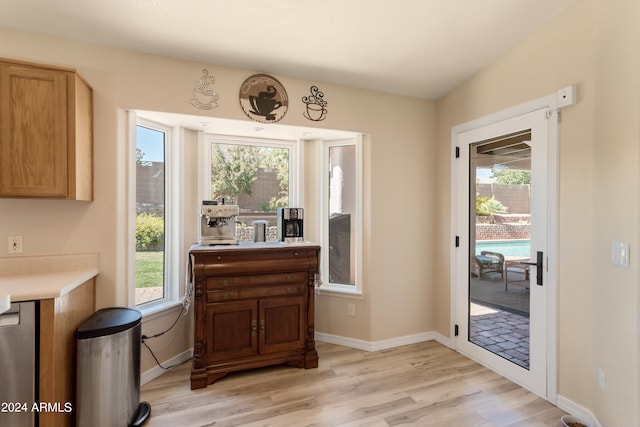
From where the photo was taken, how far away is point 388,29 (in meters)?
2.27

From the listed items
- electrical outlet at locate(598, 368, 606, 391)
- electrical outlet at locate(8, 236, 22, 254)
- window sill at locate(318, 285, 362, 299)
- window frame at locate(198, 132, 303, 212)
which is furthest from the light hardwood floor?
window frame at locate(198, 132, 303, 212)

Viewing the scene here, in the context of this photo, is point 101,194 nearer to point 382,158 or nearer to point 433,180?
point 382,158

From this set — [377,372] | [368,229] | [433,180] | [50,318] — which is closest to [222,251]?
[50,318]

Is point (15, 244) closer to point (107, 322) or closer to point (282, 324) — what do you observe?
point (107, 322)

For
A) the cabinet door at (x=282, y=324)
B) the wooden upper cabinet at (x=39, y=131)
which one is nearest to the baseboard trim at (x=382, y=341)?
the cabinet door at (x=282, y=324)

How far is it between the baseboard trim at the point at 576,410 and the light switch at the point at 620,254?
3.38ft

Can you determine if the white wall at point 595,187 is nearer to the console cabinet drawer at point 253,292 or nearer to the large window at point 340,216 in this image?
the large window at point 340,216

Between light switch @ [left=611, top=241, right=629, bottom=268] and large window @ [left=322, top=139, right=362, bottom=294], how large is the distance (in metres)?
1.95

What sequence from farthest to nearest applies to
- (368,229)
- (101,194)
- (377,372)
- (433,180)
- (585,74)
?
1. (433,180)
2. (368,229)
3. (377,372)
4. (101,194)
5. (585,74)

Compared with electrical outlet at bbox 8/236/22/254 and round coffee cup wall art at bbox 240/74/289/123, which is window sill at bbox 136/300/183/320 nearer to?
electrical outlet at bbox 8/236/22/254

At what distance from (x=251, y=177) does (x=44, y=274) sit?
5.90 ft

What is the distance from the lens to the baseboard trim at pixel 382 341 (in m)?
3.08

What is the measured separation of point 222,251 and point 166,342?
105 centimetres

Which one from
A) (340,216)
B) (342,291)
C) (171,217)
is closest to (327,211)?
(340,216)
